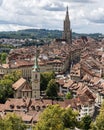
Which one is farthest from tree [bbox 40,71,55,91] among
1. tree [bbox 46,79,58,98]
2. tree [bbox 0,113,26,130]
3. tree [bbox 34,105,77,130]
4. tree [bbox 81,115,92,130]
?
tree [bbox 0,113,26,130]

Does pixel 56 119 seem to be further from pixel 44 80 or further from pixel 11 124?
pixel 44 80

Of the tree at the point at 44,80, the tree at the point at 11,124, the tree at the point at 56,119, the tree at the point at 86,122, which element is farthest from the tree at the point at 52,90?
the tree at the point at 11,124

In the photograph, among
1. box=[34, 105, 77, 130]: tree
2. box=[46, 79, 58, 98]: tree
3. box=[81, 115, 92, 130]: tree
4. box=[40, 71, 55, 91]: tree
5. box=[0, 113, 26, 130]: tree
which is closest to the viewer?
box=[0, 113, 26, 130]: tree

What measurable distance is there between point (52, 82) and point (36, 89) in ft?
18.7

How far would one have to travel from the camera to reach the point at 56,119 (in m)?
57.8

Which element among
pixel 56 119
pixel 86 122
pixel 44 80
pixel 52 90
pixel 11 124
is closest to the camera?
pixel 11 124

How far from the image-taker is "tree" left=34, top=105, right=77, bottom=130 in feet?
185

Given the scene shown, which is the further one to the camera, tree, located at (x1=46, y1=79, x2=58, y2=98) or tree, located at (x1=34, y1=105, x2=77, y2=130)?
tree, located at (x1=46, y1=79, x2=58, y2=98)

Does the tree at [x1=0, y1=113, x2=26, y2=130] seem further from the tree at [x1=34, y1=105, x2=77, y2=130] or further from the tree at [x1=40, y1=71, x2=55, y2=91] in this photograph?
the tree at [x1=40, y1=71, x2=55, y2=91]

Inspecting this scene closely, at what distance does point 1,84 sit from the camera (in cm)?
8369

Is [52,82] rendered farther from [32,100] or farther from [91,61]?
[91,61]

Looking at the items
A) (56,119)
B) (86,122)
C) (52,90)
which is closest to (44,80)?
(52,90)

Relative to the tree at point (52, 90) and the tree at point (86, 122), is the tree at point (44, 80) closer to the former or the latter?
the tree at point (52, 90)

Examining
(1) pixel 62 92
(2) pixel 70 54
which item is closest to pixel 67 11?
(2) pixel 70 54
